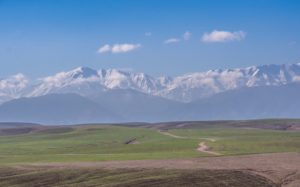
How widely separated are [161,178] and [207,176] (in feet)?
17.1

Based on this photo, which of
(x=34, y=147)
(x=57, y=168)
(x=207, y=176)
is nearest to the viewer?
(x=207, y=176)

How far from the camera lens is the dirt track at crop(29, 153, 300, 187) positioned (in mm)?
70312

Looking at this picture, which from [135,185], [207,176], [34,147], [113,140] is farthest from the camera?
[113,140]

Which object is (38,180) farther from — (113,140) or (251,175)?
(113,140)

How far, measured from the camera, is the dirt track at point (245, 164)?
70312 mm

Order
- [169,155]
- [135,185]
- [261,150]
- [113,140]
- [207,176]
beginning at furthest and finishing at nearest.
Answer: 1. [113,140]
2. [261,150]
3. [169,155]
4. [207,176]
5. [135,185]

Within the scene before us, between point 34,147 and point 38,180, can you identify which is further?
point 34,147

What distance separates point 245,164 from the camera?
259 feet

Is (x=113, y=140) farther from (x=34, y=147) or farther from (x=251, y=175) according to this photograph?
(x=251, y=175)

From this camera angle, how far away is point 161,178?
65938 millimetres

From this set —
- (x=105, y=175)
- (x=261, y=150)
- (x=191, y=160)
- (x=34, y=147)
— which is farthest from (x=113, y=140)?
(x=105, y=175)

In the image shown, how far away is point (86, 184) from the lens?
2527 inches

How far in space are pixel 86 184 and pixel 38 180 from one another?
21.5 feet

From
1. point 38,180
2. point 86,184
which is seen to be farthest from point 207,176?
point 38,180
